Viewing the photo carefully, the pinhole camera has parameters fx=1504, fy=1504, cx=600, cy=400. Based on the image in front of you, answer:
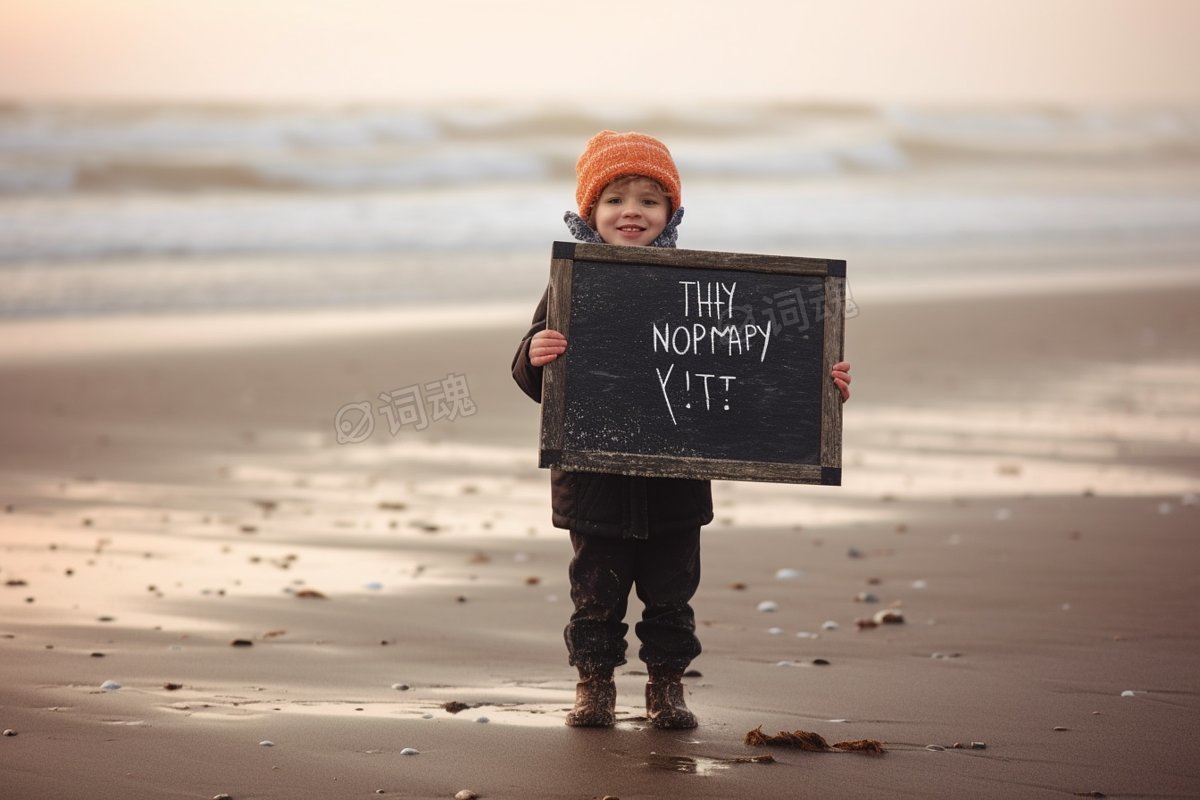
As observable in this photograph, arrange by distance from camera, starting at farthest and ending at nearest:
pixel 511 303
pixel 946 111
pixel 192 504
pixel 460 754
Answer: pixel 946 111, pixel 511 303, pixel 192 504, pixel 460 754

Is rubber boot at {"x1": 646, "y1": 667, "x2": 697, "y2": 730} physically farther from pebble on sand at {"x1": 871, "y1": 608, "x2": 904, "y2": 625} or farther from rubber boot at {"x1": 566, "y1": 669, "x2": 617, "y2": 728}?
pebble on sand at {"x1": 871, "y1": 608, "x2": 904, "y2": 625}

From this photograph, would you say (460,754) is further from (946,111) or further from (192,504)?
(946,111)

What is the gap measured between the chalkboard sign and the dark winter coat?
0.43 feet

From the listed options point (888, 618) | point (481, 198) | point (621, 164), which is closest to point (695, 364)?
point (621, 164)

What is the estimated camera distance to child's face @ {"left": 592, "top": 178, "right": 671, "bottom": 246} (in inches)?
187

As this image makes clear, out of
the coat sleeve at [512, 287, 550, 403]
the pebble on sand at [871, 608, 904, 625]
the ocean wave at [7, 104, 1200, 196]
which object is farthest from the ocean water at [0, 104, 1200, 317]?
the coat sleeve at [512, 287, 550, 403]

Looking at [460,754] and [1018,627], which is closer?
[460,754]

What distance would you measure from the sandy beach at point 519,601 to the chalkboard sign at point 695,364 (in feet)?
2.76

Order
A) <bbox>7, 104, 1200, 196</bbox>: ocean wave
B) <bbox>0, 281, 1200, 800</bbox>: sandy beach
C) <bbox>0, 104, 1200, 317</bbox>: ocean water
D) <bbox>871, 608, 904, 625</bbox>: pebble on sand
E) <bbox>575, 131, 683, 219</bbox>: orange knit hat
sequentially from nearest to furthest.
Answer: <bbox>0, 281, 1200, 800</bbox>: sandy beach
<bbox>575, 131, 683, 219</bbox>: orange knit hat
<bbox>871, 608, 904, 625</bbox>: pebble on sand
<bbox>0, 104, 1200, 317</bbox>: ocean water
<bbox>7, 104, 1200, 196</bbox>: ocean wave

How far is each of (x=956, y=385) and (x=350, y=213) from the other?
55.6ft

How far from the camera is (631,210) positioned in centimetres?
476

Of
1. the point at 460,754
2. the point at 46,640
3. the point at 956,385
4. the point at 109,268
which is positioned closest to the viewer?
the point at 460,754

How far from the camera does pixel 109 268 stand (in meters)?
19.5

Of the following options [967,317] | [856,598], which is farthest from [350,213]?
[856,598]
